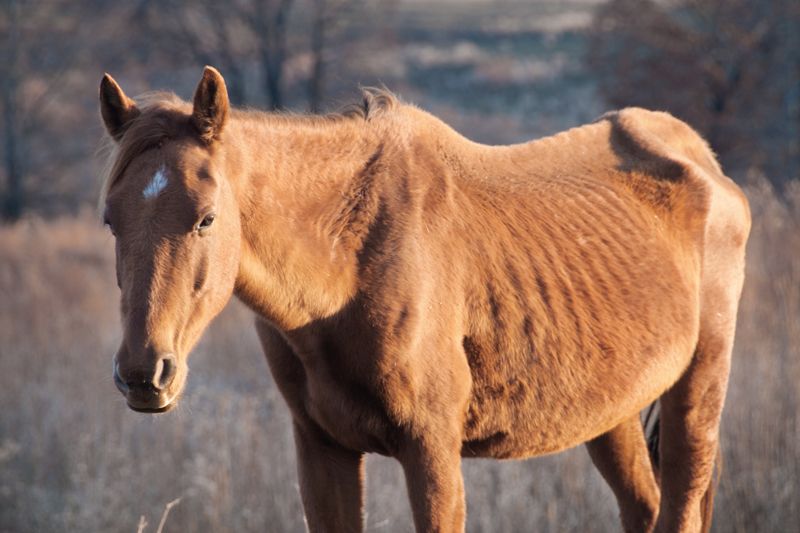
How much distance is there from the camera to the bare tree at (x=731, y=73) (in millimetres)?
15359

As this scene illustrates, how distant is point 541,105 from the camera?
2711 cm

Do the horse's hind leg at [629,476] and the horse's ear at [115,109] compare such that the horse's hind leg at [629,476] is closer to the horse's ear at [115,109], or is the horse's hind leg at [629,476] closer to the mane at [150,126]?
the mane at [150,126]

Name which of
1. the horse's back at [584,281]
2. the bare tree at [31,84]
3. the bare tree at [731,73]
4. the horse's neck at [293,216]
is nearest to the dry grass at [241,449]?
the horse's back at [584,281]

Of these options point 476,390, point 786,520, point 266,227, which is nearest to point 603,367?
point 476,390

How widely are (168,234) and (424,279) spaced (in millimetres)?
870

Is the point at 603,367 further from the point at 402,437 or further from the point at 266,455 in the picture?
the point at 266,455

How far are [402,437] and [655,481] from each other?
185 cm

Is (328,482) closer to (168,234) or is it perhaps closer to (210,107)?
(168,234)

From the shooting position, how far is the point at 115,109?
2754 millimetres

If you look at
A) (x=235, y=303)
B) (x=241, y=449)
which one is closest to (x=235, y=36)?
(x=235, y=303)

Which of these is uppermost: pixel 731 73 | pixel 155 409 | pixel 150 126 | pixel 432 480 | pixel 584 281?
pixel 731 73

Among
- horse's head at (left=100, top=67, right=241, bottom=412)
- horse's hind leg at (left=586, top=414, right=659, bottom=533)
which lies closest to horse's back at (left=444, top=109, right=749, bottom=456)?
horse's hind leg at (left=586, top=414, right=659, bottom=533)

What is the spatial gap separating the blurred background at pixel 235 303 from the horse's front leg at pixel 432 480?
100cm

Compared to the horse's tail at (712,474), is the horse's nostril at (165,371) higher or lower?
higher
